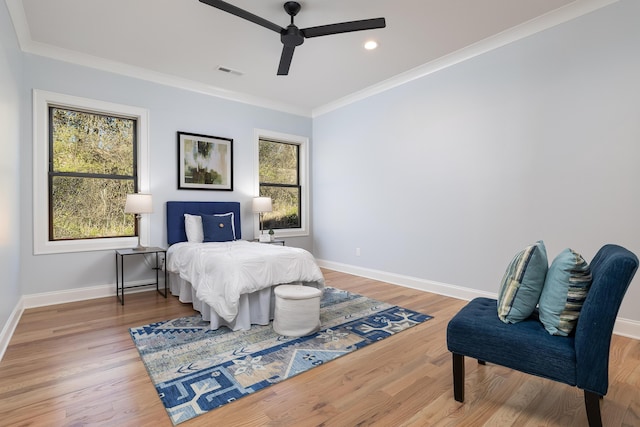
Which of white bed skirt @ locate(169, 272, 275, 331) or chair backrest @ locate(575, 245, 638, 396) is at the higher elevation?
chair backrest @ locate(575, 245, 638, 396)

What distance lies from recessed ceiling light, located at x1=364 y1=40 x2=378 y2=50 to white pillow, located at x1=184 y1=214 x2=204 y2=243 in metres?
3.00

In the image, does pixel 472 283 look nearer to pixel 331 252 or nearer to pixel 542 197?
pixel 542 197

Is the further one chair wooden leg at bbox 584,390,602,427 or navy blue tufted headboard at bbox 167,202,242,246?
navy blue tufted headboard at bbox 167,202,242,246

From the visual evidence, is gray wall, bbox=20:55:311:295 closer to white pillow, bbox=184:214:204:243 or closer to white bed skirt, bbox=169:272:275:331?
white pillow, bbox=184:214:204:243

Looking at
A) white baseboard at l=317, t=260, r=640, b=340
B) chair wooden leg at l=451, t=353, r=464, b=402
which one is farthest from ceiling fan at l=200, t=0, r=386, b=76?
white baseboard at l=317, t=260, r=640, b=340

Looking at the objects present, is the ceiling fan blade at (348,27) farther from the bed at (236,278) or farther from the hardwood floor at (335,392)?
the hardwood floor at (335,392)

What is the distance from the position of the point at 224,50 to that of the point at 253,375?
3.31 metres

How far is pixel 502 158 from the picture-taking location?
3.52 meters

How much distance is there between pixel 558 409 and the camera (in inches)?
71.6

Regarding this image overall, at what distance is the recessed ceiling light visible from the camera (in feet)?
11.5

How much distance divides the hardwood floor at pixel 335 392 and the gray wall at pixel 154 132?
111cm

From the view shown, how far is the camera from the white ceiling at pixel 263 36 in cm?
291

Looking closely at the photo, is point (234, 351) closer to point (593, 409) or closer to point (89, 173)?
point (593, 409)

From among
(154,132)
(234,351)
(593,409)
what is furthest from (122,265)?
(593,409)
